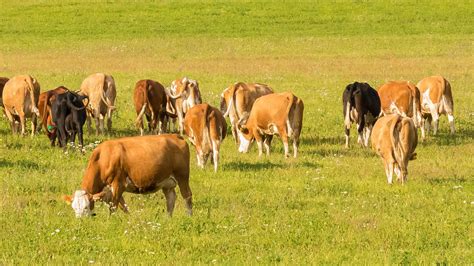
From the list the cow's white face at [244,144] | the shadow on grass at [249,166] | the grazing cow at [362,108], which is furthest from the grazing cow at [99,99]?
the shadow on grass at [249,166]

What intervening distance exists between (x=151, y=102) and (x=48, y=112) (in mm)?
2615

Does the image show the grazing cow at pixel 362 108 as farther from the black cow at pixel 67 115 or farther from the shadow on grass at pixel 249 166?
the black cow at pixel 67 115

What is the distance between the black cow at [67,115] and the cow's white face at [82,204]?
8702mm

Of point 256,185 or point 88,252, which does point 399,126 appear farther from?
point 88,252

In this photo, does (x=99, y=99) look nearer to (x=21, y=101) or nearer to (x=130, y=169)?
(x=21, y=101)

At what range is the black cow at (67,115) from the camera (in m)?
22.6

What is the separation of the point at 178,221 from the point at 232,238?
0.99 m

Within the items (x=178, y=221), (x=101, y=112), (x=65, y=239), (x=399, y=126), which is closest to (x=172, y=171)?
(x=178, y=221)

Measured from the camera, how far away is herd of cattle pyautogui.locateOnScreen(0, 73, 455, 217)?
14.4 m

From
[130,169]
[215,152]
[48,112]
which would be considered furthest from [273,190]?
[48,112]

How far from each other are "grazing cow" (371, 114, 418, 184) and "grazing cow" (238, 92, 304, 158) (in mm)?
3663

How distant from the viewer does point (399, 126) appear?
18.4 metres

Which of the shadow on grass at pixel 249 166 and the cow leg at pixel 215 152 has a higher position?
the cow leg at pixel 215 152

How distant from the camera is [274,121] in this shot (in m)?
22.5
